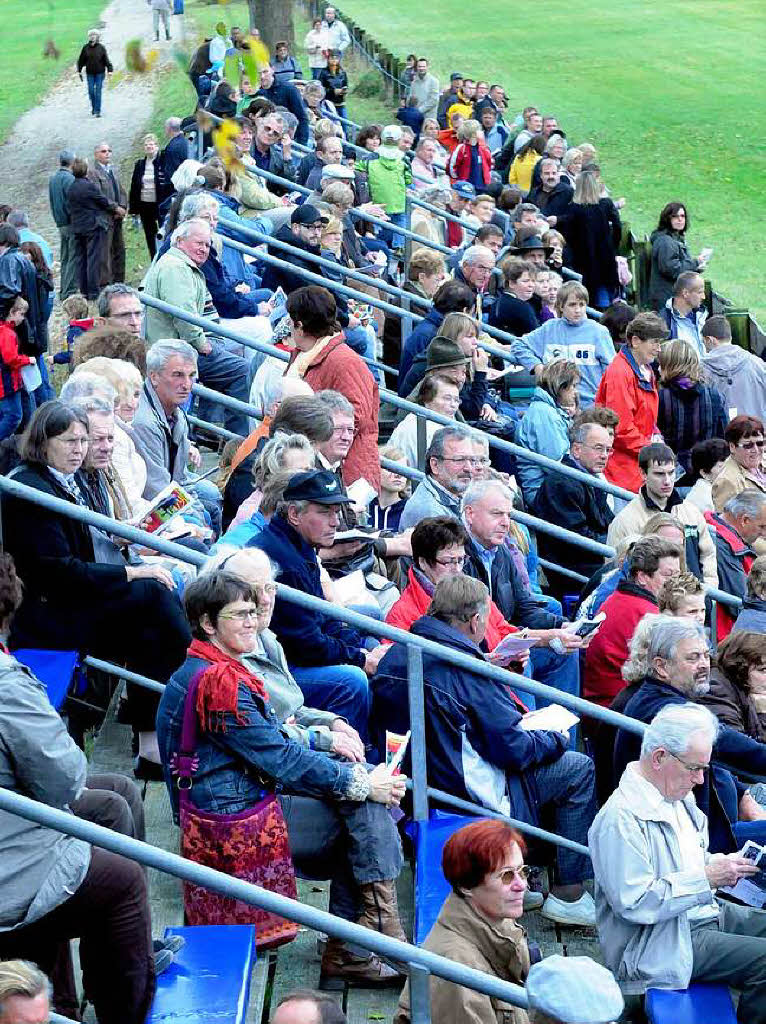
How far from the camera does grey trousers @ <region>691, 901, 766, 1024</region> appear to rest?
226 inches

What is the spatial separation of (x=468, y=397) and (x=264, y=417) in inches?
80.4

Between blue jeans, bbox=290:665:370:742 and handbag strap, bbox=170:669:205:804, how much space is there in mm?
834

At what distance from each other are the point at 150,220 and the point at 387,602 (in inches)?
494

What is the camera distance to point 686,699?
661 cm

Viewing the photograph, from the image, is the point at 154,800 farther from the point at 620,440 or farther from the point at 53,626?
the point at 620,440

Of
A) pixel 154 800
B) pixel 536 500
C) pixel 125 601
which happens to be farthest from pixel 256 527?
pixel 536 500

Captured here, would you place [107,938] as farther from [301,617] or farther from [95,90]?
[95,90]

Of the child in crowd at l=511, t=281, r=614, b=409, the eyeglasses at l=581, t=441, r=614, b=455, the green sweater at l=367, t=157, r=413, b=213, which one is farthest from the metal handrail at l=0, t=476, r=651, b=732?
the green sweater at l=367, t=157, r=413, b=213

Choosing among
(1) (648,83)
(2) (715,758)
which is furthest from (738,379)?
(1) (648,83)

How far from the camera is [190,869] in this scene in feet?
14.6

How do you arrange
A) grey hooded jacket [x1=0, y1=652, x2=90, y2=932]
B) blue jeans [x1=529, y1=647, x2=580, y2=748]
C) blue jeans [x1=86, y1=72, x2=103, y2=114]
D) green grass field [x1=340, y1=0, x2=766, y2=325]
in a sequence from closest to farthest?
grey hooded jacket [x1=0, y1=652, x2=90, y2=932] < blue jeans [x1=529, y1=647, x2=580, y2=748] < blue jeans [x1=86, y1=72, x2=103, y2=114] < green grass field [x1=340, y1=0, x2=766, y2=325]

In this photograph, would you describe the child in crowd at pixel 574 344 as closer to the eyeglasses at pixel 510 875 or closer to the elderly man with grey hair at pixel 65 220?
the eyeglasses at pixel 510 875

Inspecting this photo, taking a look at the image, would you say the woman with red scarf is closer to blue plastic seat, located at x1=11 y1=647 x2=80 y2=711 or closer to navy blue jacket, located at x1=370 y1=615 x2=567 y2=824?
navy blue jacket, located at x1=370 y1=615 x2=567 y2=824

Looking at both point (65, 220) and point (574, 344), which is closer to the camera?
point (574, 344)
